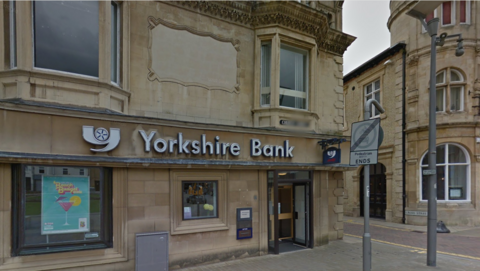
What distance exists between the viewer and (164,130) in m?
7.48

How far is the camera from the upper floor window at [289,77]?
9.49 metres

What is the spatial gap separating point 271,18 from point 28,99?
6.65 m

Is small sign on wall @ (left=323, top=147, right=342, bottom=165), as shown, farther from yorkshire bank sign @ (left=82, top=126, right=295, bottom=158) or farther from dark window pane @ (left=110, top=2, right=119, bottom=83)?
dark window pane @ (left=110, top=2, right=119, bottom=83)

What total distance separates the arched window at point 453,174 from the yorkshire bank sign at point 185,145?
10.4 m

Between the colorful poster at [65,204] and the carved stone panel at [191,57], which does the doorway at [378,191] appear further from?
the colorful poster at [65,204]

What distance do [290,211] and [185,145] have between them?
4790 mm

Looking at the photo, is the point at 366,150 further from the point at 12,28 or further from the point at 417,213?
the point at 417,213

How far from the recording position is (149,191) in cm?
740

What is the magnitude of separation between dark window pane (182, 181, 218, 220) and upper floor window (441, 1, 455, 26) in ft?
49.1

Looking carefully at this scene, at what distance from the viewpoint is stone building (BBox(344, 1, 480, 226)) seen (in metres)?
14.8

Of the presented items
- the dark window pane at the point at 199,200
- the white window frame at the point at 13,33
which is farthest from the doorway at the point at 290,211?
the white window frame at the point at 13,33

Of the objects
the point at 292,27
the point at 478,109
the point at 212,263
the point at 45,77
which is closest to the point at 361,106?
the point at 478,109

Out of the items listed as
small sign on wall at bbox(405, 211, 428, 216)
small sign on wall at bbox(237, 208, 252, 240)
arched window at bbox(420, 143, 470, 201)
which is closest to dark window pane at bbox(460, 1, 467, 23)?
arched window at bbox(420, 143, 470, 201)

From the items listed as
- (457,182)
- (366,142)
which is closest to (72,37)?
(366,142)
